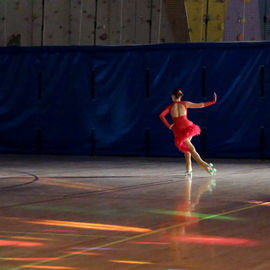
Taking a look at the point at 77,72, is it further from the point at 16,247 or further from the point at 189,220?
the point at 16,247

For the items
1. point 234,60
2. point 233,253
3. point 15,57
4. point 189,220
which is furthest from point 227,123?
point 233,253

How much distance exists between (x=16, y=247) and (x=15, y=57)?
54.9ft

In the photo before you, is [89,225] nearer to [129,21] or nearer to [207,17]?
[207,17]

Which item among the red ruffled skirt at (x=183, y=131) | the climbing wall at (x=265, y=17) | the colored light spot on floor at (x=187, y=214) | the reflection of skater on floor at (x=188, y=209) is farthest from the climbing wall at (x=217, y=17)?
the colored light spot on floor at (x=187, y=214)

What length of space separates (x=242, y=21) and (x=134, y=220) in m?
13.7

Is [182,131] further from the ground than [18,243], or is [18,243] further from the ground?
[182,131]

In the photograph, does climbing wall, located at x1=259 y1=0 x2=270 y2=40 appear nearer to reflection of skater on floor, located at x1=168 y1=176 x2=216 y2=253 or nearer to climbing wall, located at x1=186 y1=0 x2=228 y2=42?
climbing wall, located at x1=186 y1=0 x2=228 y2=42

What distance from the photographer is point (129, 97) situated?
2294 cm

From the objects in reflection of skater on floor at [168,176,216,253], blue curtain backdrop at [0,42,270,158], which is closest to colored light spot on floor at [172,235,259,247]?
reflection of skater on floor at [168,176,216,253]

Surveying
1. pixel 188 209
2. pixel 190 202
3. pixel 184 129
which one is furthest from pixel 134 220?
pixel 184 129

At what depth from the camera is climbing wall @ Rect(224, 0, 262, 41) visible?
72.4 ft

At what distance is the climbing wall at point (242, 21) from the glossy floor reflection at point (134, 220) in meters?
5.98

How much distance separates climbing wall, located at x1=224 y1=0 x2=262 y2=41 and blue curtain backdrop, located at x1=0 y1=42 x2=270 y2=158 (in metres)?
0.66

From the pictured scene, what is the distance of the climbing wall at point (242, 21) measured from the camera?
22078 mm
